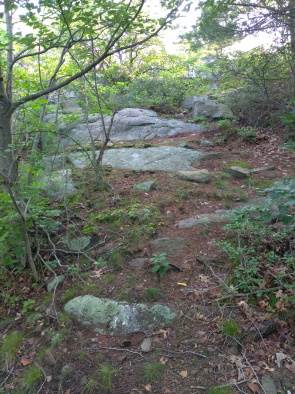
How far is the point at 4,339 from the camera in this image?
3289 millimetres

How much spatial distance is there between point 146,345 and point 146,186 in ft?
12.1

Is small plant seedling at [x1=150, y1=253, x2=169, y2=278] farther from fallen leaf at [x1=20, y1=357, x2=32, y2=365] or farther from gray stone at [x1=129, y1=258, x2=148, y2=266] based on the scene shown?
fallen leaf at [x1=20, y1=357, x2=32, y2=365]

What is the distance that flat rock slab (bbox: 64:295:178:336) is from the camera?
3076mm

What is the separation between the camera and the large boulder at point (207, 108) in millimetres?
10732

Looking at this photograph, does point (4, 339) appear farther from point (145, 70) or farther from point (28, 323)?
point (145, 70)

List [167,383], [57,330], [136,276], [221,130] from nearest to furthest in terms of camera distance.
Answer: [167,383], [57,330], [136,276], [221,130]

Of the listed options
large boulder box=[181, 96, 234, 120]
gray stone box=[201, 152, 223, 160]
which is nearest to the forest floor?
gray stone box=[201, 152, 223, 160]

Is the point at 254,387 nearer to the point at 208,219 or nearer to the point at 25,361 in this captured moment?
the point at 25,361

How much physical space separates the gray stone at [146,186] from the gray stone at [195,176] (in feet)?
2.70

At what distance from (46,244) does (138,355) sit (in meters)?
2.49

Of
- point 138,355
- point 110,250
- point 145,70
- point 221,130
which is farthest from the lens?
point 145,70


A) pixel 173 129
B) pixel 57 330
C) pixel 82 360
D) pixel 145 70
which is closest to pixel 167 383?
pixel 82 360

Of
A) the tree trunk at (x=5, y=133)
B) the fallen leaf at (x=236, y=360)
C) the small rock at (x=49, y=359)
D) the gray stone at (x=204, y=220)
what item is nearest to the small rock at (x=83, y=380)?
the small rock at (x=49, y=359)

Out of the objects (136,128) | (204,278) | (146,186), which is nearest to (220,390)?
(204,278)
